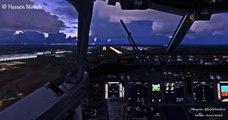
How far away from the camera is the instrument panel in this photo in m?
4.67

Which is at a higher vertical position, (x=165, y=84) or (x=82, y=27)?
(x=82, y=27)

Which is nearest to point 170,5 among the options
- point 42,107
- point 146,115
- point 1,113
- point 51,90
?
point 146,115

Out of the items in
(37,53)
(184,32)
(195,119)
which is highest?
(184,32)

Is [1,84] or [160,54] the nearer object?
[1,84]

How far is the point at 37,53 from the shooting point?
88.4 inches

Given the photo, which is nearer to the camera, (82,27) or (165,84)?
(82,27)

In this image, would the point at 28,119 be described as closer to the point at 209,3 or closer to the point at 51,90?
the point at 51,90

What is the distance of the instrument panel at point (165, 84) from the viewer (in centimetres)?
467

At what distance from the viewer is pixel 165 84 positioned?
191 inches

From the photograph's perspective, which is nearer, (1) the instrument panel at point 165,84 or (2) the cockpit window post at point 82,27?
(2) the cockpit window post at point 82,27

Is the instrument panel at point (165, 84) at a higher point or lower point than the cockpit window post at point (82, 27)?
lower

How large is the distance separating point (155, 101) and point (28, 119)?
11.0 feet

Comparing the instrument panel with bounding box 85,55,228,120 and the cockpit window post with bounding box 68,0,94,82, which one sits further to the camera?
the instrument panel with bounding box 85,55,228,120

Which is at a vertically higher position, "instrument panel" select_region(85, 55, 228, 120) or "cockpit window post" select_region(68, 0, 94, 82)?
"cockpit window post" select_region(68, 0, 94, 82)
